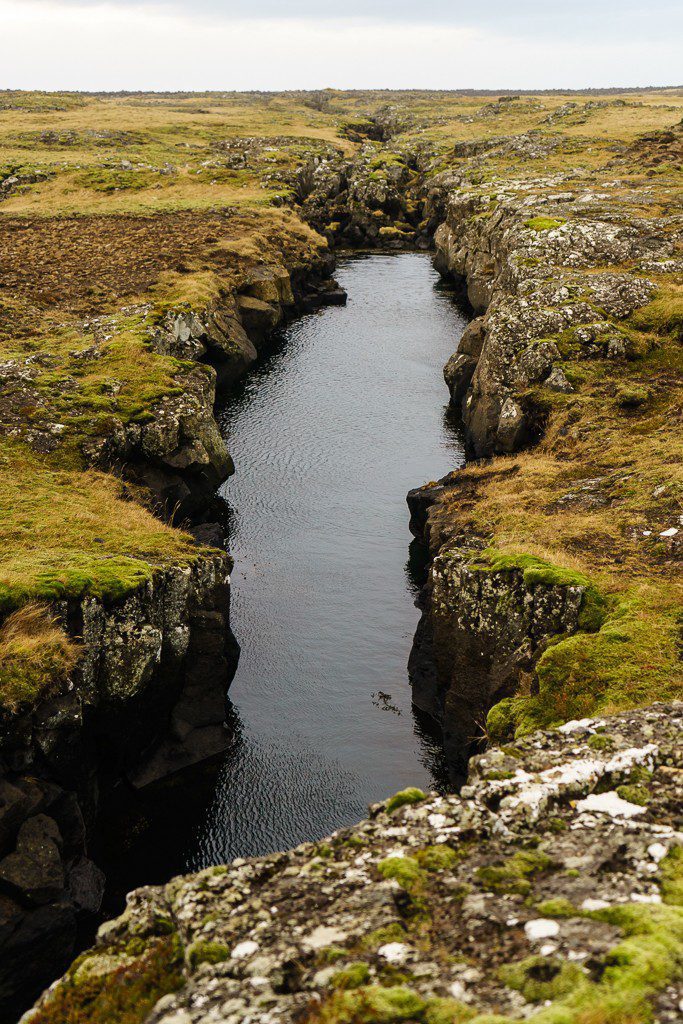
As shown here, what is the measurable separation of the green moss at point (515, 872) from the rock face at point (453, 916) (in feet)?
0.08

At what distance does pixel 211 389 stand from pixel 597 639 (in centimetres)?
3133

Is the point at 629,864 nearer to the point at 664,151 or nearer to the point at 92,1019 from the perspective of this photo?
the point at 92,1019

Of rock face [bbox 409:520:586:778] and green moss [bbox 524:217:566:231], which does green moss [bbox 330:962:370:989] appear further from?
green moss [bbox 524:217:566:231]

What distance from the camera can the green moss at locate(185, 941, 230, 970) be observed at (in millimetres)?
12703

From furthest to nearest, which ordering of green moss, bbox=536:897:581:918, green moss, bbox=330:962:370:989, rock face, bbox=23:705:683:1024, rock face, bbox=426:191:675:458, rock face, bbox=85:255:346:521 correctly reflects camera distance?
rock face, bbox=426:191:675:458
rock face, bbox=85:255:346:521
green moss, bbox=536:897:581:918
green moss, bbox=330:962:370:989
rock face, bbox=23:705:683:1024

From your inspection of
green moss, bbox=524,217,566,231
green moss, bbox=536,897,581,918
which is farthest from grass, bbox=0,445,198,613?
green moss, bbox=524,217,566,231

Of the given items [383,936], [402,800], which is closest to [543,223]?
[402,800]

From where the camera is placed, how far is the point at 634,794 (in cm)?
1510

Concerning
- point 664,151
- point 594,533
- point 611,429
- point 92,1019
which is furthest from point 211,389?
point 664,151

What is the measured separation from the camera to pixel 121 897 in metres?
23.4

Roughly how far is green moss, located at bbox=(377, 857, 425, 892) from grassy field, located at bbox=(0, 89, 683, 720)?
31.3ft

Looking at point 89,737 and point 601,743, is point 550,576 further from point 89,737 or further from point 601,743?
point 89,737

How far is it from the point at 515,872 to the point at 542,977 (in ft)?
8.74

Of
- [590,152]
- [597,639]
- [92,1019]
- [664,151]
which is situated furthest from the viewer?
[590,152]
